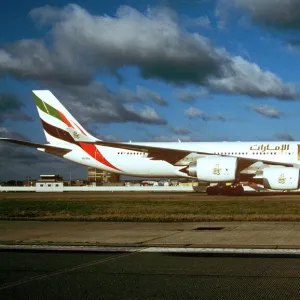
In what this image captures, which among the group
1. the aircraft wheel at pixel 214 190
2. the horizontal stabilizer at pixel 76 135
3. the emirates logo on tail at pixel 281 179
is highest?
the horizontal stabilizer at pixel 76 135

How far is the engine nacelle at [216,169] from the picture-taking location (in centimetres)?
3391

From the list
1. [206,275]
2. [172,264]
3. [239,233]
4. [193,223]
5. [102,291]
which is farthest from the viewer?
[193,223]

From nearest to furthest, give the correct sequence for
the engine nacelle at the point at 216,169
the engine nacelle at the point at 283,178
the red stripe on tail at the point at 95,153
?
the engine nacelle at the point at 283,178
the engine nacelle at the point at 216,169
the red stripe on tail at the point at 95,153

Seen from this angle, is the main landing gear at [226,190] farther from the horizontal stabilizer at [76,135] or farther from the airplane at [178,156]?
the horizontal stabilizer at [76,135]

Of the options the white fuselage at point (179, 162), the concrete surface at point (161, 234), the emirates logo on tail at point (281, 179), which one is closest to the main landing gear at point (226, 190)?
the white fuselage at point (179, 162)

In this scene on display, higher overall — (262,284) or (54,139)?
(54,139)

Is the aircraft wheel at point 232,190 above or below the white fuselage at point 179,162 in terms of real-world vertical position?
below

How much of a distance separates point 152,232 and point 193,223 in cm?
293

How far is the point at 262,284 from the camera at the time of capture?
6.55m

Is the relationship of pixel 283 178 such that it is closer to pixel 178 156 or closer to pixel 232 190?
pixel 232 190

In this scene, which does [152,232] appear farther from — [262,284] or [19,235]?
[262,284]

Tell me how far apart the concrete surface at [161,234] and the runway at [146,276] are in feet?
6.50

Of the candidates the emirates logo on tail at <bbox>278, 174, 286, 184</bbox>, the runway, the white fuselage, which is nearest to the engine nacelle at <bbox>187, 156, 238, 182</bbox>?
the white fuselage

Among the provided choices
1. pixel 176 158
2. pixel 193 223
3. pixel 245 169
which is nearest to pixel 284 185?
pixel 245 169
